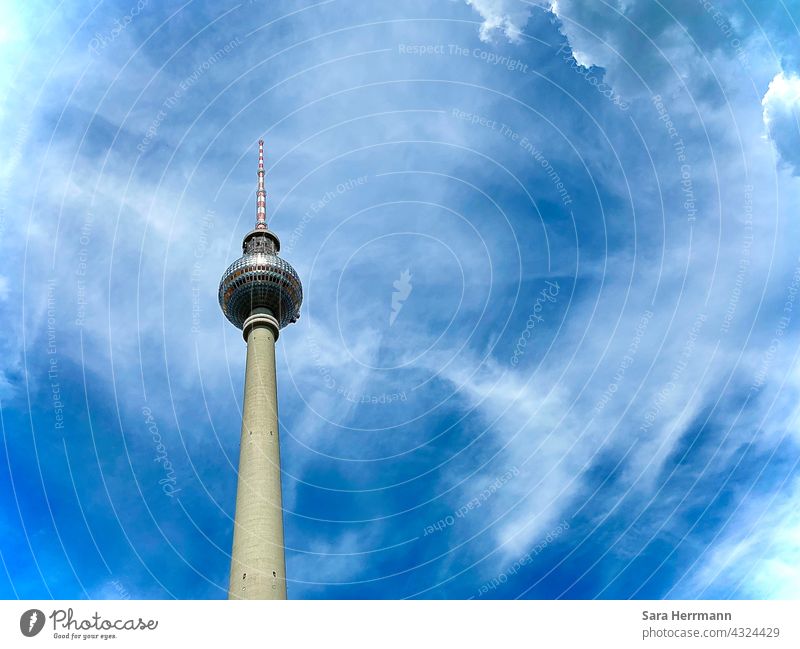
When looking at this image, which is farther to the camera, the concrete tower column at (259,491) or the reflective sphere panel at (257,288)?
the reflective sphere panel at (257,288)

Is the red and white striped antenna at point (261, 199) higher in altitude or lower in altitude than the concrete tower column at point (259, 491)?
higher
